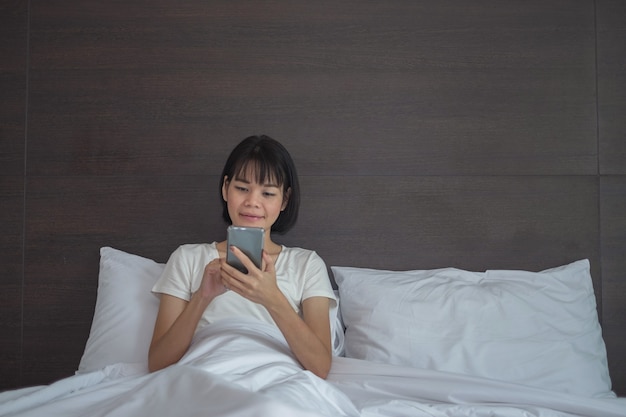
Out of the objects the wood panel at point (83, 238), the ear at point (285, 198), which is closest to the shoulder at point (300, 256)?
the ear at point (285, 198)

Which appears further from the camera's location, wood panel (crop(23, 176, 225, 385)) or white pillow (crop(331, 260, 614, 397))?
wood panel (crop(23, 176, 225, 385))

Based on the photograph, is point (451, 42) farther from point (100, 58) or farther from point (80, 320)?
point (80, 320)

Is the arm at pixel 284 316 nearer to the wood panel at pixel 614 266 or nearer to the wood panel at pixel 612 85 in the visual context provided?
the wood panel at pixel 614 266

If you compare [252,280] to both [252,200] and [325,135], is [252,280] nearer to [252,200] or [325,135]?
[252,200]

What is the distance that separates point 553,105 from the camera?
217cm

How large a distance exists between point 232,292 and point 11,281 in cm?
87

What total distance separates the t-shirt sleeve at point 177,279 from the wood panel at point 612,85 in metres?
1.42

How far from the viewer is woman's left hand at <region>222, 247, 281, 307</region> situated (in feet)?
4.86

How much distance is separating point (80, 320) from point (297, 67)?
113 centimetres

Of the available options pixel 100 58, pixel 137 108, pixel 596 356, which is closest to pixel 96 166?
pixel 137 108

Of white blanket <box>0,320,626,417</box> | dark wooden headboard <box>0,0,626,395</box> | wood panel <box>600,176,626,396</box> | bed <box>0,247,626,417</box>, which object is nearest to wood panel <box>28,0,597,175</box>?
dark wooden headboard <box>0,0,626,395</box>

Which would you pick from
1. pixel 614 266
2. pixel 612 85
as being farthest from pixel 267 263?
pixel 612 85

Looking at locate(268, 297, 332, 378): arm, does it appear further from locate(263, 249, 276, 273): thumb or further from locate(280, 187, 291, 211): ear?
locate(280, 187, 291, 211): ear

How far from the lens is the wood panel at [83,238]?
2137 mm
